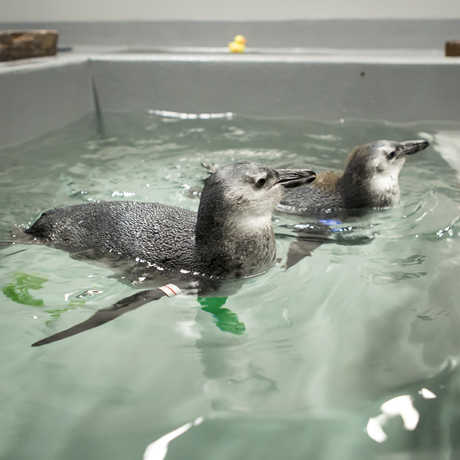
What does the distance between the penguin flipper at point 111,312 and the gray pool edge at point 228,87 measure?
247 cm

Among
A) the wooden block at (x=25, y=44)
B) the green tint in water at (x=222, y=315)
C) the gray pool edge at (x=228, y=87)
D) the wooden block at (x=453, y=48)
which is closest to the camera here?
the green tint in water at (x=222, y=315)

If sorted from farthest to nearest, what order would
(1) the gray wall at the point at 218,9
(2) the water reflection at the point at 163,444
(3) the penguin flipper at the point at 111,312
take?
(1) the gray wall at the point at 218,9
(3) the penguin flipper at the point at 111,312
(2) the water reflection at the point at 163,444

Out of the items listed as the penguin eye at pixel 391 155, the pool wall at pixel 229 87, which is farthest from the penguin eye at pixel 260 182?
the pool wall at pixel 229 87

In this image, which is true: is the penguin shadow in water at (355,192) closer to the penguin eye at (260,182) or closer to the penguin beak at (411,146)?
the penguin beak at (411,146)

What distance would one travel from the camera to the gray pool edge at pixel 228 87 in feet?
13.0

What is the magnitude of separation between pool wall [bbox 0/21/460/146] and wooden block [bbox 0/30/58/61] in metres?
0.18

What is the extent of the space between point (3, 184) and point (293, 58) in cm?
253

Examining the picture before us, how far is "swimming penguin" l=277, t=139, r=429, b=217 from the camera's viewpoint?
259cm

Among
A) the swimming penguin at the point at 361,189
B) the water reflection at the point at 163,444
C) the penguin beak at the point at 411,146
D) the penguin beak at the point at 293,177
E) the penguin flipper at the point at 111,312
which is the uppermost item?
the penguin beak at the point at 293,177

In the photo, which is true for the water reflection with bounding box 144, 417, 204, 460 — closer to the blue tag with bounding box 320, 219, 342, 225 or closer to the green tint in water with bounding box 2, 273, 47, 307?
the green tint in water with bounding box 2, 273, 47, 307

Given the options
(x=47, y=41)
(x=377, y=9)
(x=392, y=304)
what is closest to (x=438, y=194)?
(x=392, y=304)

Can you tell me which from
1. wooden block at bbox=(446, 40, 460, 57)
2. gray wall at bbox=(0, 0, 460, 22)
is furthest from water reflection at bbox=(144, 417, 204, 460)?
gray wall at bbox=(0, 0, 460, 22)

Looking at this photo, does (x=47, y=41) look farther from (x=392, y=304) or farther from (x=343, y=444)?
(x=343, y=444)

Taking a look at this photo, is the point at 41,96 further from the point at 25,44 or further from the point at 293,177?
the point at 293,177
